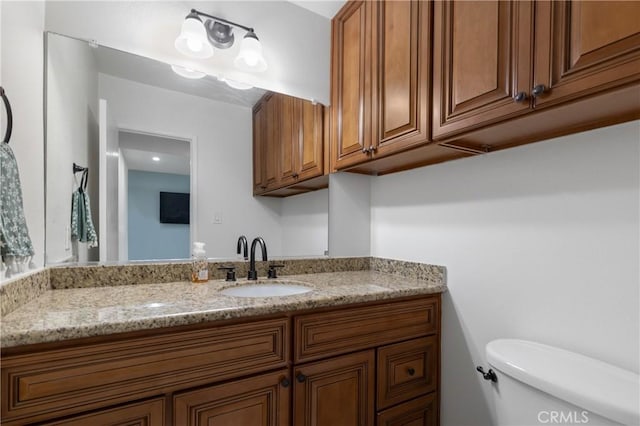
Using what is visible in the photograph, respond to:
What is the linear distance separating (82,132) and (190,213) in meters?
0.55

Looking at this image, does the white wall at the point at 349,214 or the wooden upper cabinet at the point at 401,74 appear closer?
the wooden upper cabinet at the point at 401,74

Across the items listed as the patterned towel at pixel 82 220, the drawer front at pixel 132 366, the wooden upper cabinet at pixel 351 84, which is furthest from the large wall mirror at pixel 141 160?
the drawer front at pixel 132 366

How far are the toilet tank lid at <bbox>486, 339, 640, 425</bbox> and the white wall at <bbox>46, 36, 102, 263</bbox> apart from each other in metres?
1.61

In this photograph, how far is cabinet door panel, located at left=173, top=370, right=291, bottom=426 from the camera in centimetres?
87

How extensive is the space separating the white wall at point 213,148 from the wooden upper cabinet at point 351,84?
1.59ft

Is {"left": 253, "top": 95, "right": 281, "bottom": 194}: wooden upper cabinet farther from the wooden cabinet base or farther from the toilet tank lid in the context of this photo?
the toilet tank lid

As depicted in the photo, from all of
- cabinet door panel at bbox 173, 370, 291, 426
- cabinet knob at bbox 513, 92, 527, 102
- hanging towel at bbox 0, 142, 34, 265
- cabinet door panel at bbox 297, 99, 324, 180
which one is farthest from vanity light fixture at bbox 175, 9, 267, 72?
cabinet door panel at bbox 173, 370, 291, 426

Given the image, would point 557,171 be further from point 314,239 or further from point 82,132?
point 82,132

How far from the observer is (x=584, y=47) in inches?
29.8

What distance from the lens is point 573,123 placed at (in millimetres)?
952

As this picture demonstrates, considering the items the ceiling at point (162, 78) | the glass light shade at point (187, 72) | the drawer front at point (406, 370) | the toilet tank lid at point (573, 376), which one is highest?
the glass light shade at point (187, 72)

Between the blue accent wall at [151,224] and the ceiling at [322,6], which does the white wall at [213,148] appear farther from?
the ceiling at [322,6]

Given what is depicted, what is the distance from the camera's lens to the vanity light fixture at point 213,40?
4.57 feet

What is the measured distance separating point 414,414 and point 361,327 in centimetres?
52
